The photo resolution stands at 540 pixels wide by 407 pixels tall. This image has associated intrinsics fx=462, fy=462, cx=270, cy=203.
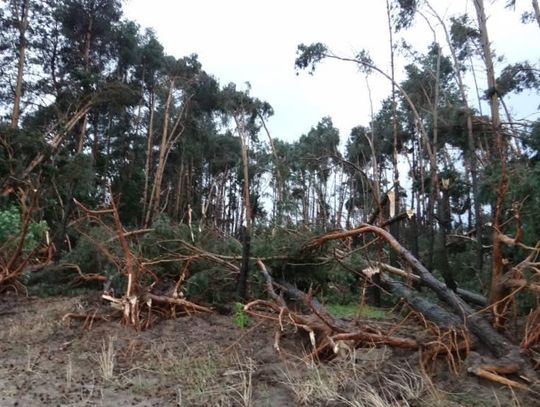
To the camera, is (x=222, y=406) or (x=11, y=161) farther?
(x=11, y=161)

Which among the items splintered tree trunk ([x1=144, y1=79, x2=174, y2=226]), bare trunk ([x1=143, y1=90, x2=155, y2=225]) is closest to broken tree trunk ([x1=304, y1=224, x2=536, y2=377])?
splintered tree trunk ([x1=144, y1=79, x2=174, y2=226])

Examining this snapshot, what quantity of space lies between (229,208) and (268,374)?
101ft

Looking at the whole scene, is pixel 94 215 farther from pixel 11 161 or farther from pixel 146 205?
pixel 146 205

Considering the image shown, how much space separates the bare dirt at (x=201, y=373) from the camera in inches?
128

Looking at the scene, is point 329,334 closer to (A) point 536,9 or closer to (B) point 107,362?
(B) point 107,362

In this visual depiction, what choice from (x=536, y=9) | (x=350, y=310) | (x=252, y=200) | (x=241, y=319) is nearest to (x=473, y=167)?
(x=536, y=9)

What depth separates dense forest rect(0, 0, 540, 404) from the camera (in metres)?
4.52

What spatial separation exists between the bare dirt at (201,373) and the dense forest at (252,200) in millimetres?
239

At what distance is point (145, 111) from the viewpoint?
25.8 m

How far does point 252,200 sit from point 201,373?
2935 centimetres

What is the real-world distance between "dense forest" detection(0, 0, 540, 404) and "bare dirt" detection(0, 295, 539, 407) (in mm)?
239

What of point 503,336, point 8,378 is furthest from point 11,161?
point 503,336

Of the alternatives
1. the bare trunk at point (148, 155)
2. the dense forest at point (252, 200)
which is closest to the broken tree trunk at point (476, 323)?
the dense forest at point (252, 200)

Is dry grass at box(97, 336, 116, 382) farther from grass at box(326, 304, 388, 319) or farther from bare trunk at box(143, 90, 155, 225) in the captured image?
bare trunk at box(143, 90, 155, 225)
